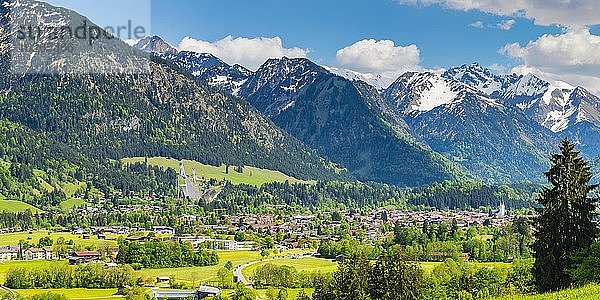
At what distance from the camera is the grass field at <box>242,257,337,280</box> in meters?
111

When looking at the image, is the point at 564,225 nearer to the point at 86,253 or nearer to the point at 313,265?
the point at 313,265

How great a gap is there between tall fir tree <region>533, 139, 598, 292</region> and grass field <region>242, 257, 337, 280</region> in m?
63.5

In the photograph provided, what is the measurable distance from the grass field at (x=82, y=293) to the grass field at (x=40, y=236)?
142ft

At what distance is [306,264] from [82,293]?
4161 cm

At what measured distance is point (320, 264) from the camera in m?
121

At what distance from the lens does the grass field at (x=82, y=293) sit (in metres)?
89.6

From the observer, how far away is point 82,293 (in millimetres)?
93750

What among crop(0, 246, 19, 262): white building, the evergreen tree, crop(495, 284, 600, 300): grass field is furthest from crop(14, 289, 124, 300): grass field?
crop(495, 284, 600, 300): grass field

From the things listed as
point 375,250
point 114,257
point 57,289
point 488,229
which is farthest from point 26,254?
point 488,229

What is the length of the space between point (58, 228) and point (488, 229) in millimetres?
112882

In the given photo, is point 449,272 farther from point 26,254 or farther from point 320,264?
point 26,254

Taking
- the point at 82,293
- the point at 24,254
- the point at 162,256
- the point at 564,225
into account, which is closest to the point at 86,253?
the point at 24,254

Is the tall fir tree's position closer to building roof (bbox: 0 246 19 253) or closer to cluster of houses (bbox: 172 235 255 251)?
cluster of houses (bbox: 172 235 255 251)

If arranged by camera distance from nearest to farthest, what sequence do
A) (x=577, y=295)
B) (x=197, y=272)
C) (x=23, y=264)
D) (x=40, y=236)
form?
(x=577, y=295), (x=197, y=272), (x=23, y=264), (x=40, y=236)
